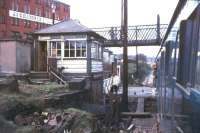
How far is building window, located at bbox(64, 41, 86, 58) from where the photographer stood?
3247cm

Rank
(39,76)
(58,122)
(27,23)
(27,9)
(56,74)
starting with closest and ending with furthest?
(58,122) → (56,74) → (39,76) → (27,23) → (27,9)

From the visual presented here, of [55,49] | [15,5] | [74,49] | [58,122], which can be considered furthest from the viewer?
[15,5]

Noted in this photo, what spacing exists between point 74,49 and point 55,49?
1606 mm

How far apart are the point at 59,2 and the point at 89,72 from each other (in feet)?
205

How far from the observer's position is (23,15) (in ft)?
252

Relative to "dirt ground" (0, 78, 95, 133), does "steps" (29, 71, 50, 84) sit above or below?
above

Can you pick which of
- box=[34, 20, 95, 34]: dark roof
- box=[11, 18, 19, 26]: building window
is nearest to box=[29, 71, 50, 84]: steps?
box=[34, 20, 95, 34]: dark roof

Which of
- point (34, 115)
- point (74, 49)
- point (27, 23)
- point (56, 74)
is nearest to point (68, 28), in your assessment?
point (74, 49)

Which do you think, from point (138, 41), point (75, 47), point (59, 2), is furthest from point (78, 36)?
point (59, 2)

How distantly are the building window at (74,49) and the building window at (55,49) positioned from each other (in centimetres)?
63

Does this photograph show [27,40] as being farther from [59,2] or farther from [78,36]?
[59,2]

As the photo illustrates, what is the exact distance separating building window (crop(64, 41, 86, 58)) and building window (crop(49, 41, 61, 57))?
63cm

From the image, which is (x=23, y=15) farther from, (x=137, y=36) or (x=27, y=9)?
(x=137, y=36)

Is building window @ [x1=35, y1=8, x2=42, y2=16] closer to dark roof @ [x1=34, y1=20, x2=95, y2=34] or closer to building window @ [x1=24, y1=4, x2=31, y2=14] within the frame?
building window @ [x1=24, y1=4, x2=31, y2=14]
